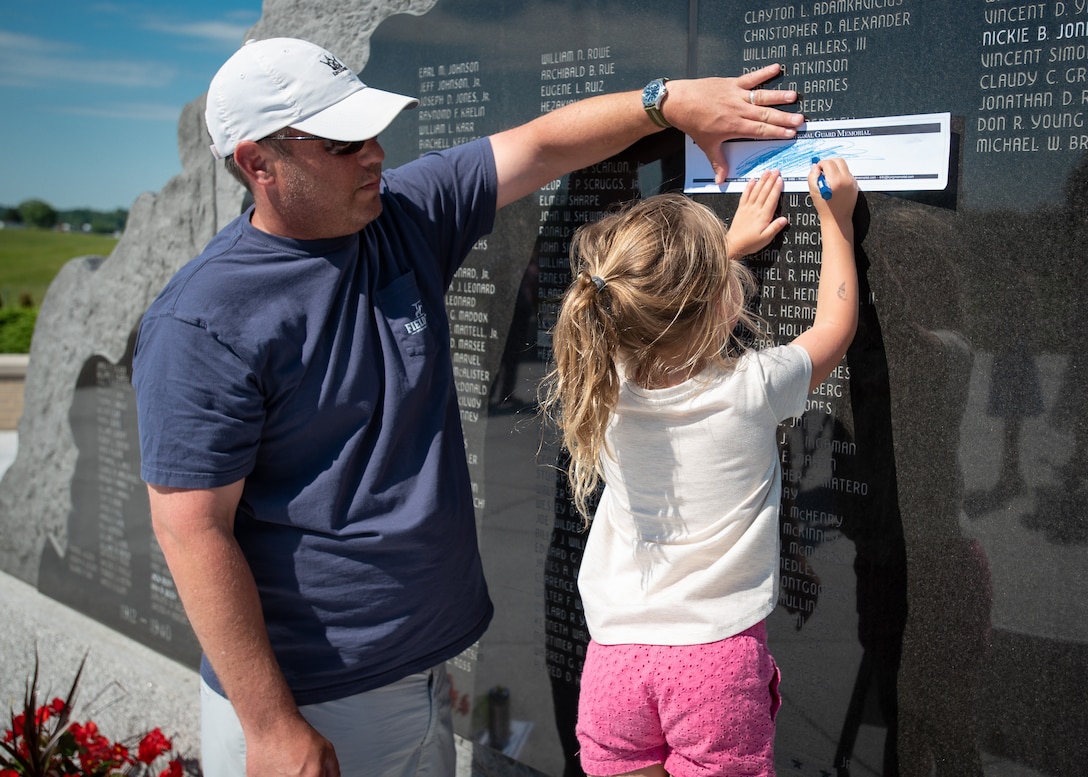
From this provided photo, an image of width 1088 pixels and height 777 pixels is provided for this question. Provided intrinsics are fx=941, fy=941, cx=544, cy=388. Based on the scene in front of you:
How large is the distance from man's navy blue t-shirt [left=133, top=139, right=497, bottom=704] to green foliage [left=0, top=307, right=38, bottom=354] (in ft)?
30.9

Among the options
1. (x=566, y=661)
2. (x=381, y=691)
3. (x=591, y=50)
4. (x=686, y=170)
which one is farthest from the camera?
(x=566, y=661)

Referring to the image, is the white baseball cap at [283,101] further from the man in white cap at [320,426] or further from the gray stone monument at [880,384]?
the gray stone monument at [880,384]

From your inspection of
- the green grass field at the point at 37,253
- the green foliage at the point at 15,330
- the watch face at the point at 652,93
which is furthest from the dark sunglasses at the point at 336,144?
the green grass field at the point at 37,253

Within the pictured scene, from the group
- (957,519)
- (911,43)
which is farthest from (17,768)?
(911,43)

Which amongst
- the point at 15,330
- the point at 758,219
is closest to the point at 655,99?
the point at 758,219

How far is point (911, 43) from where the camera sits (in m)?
1.87

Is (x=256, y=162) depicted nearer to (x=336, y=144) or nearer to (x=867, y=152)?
(x=336, y=144)

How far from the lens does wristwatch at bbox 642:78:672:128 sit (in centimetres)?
207

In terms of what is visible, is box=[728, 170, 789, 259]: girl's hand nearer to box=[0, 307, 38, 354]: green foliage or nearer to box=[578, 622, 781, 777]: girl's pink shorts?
box=[578, 622, 781, 777]: girl's pink shorts

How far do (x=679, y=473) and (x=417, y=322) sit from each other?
653 millimetres

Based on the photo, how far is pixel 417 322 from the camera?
1.98 metres

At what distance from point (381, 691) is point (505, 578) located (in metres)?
0.80

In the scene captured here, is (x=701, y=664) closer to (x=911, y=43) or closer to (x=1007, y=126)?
(x=1007, y=126)

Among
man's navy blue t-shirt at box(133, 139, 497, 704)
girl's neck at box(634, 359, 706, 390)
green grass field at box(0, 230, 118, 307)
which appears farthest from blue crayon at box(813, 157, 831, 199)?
green grass field at box(0, 230, 118, 307)
